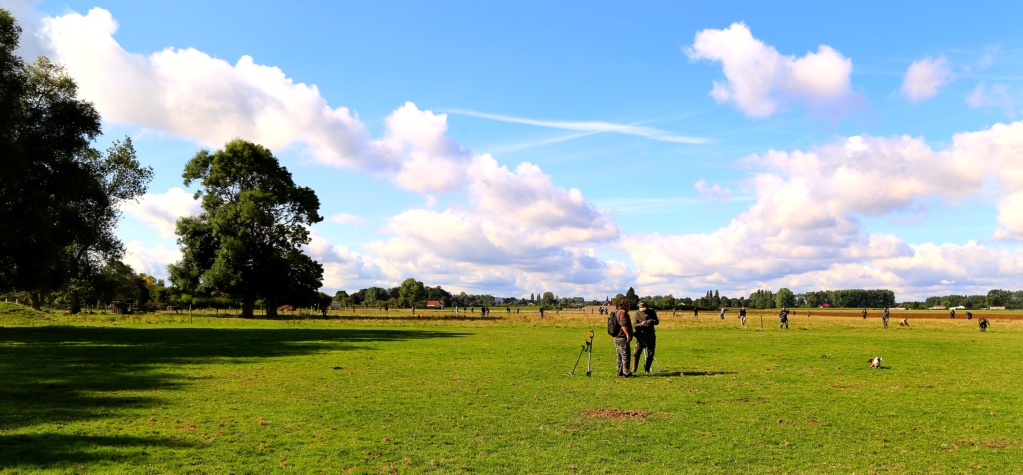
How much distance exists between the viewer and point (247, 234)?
206ft

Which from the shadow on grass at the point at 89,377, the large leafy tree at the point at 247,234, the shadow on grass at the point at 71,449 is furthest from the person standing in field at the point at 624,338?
the large leafy tree at the point at 247,234

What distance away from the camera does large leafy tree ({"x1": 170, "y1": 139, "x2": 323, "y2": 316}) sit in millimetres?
61156

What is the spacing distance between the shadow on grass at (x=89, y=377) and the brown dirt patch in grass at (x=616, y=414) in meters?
7.62

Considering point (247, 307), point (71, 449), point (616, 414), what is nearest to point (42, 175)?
point (247, 307)

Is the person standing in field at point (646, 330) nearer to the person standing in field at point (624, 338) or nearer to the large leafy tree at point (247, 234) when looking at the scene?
the person standing in field at point (624, 338)

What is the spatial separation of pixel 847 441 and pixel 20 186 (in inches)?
1643

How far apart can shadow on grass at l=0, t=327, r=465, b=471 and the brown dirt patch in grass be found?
25.0ft

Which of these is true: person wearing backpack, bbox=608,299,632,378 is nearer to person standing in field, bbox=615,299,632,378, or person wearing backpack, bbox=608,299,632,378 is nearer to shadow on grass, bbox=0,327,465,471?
person standing in field, bbox=615,299,632,378

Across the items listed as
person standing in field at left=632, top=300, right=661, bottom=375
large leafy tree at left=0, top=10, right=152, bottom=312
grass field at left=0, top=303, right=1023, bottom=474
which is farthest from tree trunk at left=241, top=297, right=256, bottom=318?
person standing in field at left=632, top=300, right=661, bottom=375

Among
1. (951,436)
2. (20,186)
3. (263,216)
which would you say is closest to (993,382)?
(951,436)

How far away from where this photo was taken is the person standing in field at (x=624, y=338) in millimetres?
18297

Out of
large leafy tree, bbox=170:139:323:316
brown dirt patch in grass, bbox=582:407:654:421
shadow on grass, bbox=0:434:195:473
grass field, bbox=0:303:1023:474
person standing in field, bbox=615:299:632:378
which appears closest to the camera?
shadow on grass, bbox=0:434:195:473

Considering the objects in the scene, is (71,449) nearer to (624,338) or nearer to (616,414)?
(616,414)

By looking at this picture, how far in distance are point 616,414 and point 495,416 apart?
2.51m
